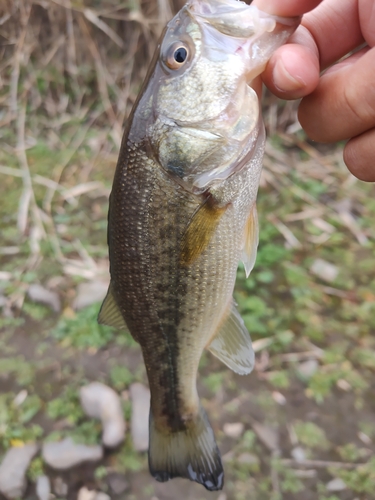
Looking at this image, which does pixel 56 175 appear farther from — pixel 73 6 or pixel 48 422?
pixel 48 422

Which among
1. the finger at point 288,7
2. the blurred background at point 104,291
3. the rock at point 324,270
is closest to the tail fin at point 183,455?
the blurred background at point 104,291

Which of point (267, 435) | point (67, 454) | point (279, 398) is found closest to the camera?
point (67, 454)

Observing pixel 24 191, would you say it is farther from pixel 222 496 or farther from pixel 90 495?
pixel 222 496

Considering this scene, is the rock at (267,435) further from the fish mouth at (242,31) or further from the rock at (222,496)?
the fish mouth at (242,31)

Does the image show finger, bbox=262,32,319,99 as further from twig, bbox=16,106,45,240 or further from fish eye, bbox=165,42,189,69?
twig, bbox=16,106,45,240

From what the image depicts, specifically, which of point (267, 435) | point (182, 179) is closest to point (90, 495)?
point (267, 435)

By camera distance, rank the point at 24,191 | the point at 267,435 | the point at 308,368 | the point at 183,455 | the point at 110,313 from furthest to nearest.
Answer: the point at 24,191 → the point at 308,368 → the point at 267,435 → the point at 183,455 → the point at 110,313
